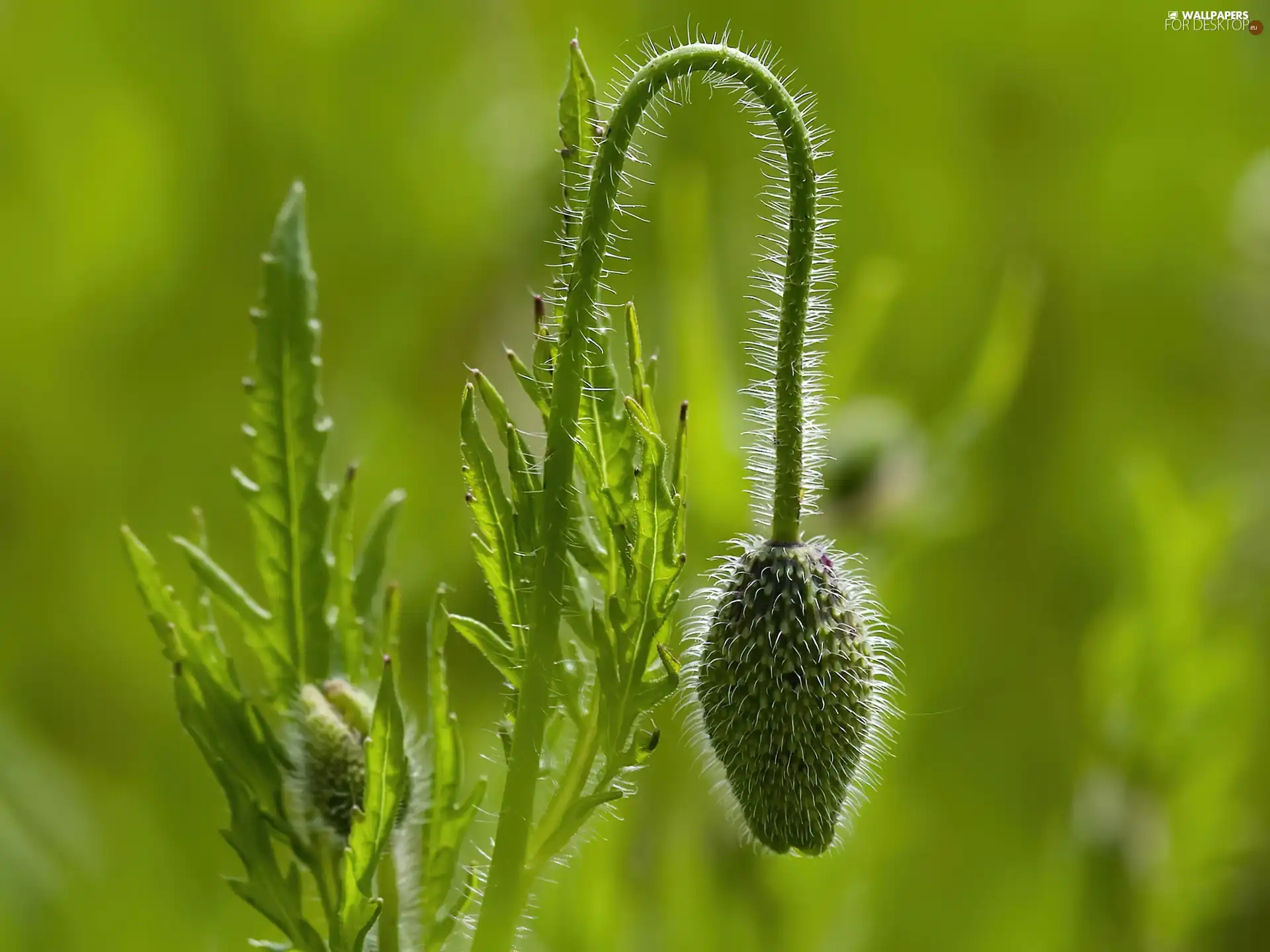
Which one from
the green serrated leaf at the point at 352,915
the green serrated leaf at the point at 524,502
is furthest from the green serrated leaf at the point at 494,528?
Answer: the green serrated leaf at the point at 352,915

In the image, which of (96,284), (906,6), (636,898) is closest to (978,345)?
(906,6)

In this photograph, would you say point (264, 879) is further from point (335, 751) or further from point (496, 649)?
point (496, 649)

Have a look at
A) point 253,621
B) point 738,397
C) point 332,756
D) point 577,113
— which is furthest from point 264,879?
point 738,397

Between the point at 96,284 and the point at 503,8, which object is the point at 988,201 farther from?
the point at 96,284

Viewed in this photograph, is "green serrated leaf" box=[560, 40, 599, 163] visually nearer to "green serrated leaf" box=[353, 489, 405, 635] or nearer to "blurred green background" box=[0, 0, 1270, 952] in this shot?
"green serrated leaf" box=[353, 489, 405, 635]

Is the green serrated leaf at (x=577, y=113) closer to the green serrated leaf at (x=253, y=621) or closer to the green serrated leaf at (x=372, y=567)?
the green serrated leaf at (x=372, y=567)

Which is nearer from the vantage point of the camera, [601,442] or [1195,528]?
[601,442]

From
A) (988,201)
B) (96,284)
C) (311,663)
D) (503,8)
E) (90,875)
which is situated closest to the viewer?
(311,663)
